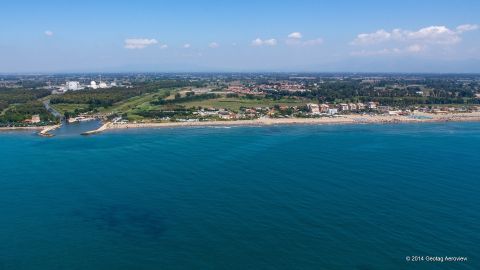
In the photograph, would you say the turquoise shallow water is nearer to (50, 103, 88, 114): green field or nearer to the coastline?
the coastline

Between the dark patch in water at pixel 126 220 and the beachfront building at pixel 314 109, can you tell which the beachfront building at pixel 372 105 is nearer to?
the beachfront building at pixel 314 109

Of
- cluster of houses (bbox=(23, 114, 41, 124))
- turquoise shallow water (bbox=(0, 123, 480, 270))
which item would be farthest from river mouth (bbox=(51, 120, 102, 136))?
turquoise shallow water (bbox=(0, 123, 480, 270))

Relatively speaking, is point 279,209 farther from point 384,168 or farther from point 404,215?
point 384,168

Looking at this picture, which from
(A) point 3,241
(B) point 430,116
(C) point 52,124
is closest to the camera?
(A) point 3,241

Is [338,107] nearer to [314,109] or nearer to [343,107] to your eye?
[343,107]

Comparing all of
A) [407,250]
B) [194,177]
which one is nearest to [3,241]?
[194,177]

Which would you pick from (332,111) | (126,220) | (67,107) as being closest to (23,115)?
(67,107)

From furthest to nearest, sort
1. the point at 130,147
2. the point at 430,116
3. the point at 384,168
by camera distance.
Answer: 1. the point at 430,116
2. the point at 130,147
3. the point at 384,168
